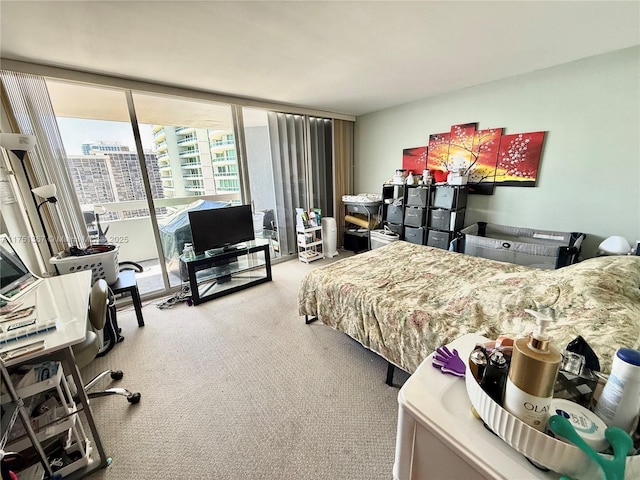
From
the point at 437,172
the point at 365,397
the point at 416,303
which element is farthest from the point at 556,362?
the point at 437,172

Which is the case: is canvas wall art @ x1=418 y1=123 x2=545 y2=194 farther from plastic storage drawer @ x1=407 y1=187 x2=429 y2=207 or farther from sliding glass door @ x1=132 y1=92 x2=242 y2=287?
sliding glass door @ x1=132 y1=92 x2=242 y2=287

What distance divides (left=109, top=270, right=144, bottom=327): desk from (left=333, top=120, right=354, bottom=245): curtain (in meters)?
3.31

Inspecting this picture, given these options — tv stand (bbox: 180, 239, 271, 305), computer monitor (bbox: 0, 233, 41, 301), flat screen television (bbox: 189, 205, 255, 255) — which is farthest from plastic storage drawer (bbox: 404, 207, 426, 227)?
computer monitor (bbox: 0, 233, 41, 301)

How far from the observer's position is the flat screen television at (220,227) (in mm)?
3014

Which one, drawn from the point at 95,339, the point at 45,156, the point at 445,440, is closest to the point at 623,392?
the point at 445,440

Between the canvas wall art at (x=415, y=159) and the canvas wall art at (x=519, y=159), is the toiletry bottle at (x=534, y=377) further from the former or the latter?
the canvas wall art at (x=415, y=159)

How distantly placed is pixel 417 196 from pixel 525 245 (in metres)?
1.39

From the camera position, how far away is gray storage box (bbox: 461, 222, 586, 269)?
2.40 meters

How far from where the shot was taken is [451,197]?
127 inches

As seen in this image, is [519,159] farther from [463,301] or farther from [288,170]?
[288,170]

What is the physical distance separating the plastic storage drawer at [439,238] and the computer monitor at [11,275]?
3976 mm

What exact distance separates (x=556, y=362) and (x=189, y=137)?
156 inches

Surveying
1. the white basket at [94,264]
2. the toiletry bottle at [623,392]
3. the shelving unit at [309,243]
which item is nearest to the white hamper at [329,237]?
the shelving unit at [309,243]

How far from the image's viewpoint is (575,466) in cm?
50
